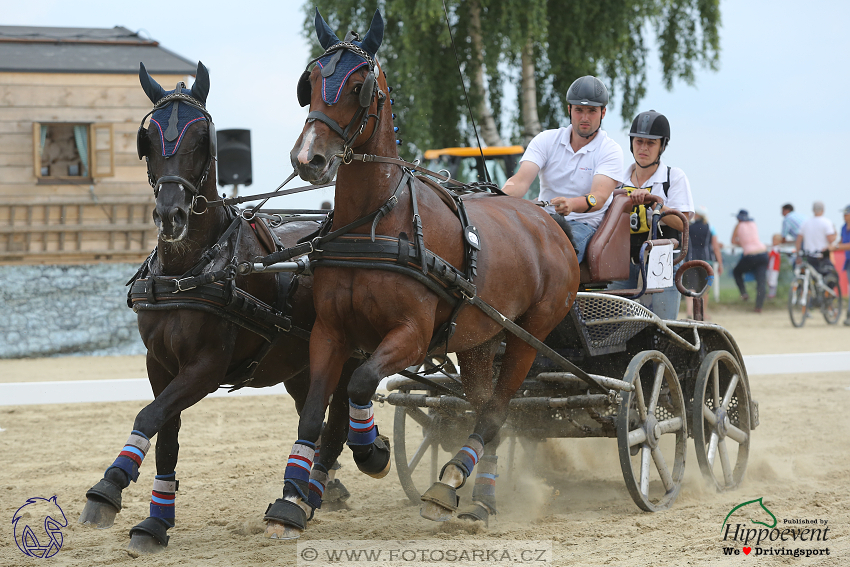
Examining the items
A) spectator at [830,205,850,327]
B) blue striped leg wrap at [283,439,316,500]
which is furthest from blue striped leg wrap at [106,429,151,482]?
spectator at [830,205,850,327]

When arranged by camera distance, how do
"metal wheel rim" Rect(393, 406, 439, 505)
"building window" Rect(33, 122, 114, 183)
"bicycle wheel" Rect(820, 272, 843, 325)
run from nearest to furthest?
"metal wheel rim" Rect(393, 406, 439, 505), "building window" Rect(33, 122, 114, 183), "bicycle wheel" Rect(820, 272, 843, 325)

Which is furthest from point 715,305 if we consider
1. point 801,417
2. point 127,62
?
point 127,62

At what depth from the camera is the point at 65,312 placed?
1120 cm

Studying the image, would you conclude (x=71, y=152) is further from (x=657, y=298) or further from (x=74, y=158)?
(x=657, y=298)

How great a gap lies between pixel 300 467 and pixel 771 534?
2036 mm

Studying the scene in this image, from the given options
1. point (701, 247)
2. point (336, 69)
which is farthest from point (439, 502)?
point (701, 247)

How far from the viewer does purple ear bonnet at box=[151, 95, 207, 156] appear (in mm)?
3334

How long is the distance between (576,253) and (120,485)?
8.25ft

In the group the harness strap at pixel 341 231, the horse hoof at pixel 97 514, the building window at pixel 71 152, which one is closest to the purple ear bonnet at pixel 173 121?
the harness strap at pixel 341 231

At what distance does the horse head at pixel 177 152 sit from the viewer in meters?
3.27

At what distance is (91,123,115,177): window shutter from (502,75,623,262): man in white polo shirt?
906 cm

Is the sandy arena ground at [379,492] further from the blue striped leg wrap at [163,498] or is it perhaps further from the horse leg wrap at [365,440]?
the horse leg wrap at [365,440]

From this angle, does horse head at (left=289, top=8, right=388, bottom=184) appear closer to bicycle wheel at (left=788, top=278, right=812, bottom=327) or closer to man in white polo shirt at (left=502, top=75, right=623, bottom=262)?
man in white polo shirt at (left=502, top=75, right=623, bottom=262)

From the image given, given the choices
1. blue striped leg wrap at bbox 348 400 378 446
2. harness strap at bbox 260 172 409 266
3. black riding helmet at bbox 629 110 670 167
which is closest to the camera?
blue striped leg wrap at bbox 348 400 378 446
